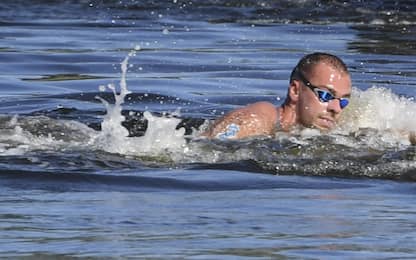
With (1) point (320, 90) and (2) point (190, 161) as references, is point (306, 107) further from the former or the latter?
(2) point (190, 161)

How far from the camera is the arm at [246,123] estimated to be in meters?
11.5

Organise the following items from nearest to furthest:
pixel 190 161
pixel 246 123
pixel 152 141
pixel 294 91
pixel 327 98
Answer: pixel 190 161 < pixel 152 141 < pixel 327 98 < pixel 246 123 < pixel 294 91

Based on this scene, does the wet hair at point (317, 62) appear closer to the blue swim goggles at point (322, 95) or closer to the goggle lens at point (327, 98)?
the blue swim goggles at point (322, 95)

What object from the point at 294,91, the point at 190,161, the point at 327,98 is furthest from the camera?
the point at 294,91

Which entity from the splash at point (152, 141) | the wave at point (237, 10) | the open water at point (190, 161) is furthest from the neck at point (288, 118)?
the wave at point (237, 10)

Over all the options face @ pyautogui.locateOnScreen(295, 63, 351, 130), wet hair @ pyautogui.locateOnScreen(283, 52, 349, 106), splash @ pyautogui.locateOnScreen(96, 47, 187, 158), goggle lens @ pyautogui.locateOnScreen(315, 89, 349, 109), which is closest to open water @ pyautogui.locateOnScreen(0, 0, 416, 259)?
splash @ pyautogui.locateOnScreen(96, 47, 187, 158)

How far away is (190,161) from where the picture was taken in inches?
431

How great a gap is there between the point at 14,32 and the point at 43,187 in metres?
13.5

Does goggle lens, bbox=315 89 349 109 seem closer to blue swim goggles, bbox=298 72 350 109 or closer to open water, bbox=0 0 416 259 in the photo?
blue swim goggles, bbox=298 72 350 109

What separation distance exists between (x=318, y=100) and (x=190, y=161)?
1.23 metres

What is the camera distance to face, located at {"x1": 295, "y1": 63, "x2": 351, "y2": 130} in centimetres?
1155

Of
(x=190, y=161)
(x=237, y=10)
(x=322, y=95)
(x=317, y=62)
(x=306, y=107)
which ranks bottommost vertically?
(x=237, y=10)

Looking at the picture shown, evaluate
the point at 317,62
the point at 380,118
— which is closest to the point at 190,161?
the point at 317,62

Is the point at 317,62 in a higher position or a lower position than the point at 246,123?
higher
